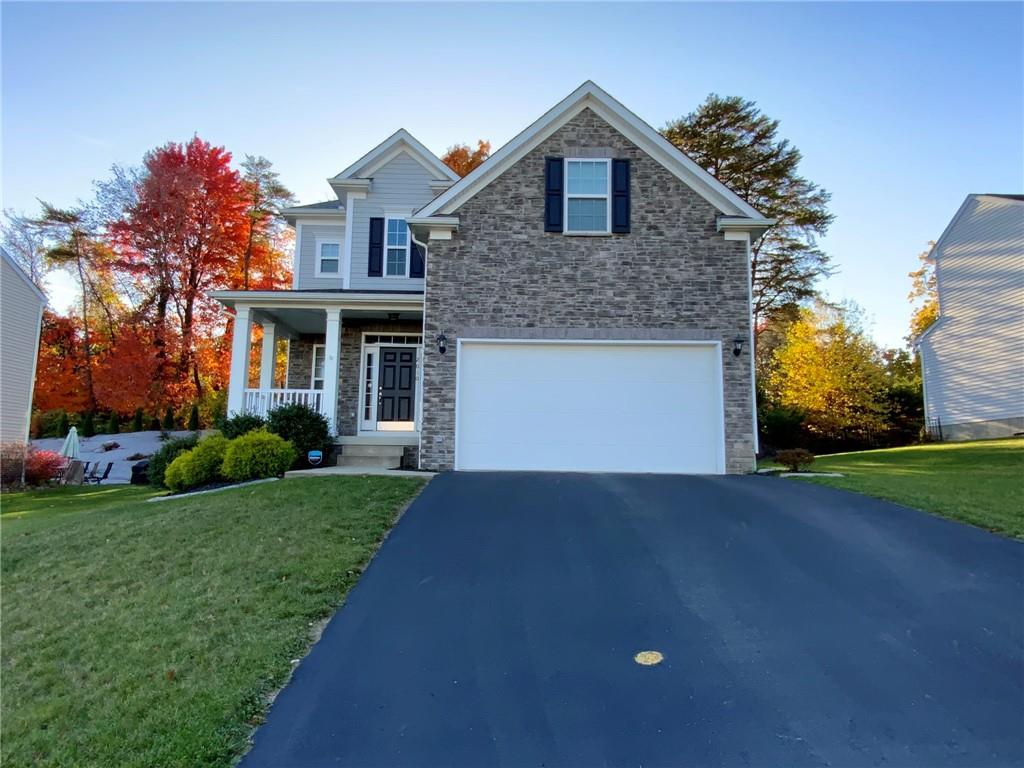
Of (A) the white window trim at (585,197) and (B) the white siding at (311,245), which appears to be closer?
(A) the white window trim at (585,197)

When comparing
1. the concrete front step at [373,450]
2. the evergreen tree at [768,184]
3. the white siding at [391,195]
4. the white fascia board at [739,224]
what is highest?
the evergreen tree at [768,184]

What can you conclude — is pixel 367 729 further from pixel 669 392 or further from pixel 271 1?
pixel 271 1

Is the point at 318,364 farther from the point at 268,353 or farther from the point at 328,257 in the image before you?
the point at 328,257

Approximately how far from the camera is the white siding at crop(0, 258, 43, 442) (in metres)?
17.6

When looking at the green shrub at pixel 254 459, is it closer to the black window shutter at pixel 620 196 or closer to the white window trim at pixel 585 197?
the white window trim at pixel 585 197

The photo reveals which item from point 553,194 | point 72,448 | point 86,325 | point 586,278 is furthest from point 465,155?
point 86,325

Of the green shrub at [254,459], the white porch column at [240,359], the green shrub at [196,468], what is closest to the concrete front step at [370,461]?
the green shrub at [254,459]

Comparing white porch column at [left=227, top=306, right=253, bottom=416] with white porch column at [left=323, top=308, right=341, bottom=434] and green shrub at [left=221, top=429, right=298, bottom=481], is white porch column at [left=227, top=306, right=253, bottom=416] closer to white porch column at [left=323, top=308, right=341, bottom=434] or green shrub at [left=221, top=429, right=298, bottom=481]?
white porch column at [left=323, top=308, right=341, bottom=434]

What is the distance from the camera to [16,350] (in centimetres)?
1855

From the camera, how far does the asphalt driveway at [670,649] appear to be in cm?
319

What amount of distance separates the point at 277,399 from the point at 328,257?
14.9ft

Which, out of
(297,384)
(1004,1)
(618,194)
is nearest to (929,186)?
(1004,1)

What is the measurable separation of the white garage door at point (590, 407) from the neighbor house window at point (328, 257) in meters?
6.48

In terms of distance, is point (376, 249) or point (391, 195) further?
point (391, 195)
